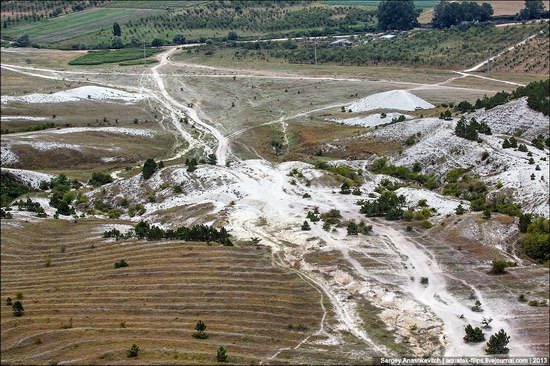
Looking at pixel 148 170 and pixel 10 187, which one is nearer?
pixel 148 170

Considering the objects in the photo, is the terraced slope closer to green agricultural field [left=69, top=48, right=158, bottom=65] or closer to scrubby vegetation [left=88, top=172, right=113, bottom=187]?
scrubby vegetation [left=88, top=172, right=113, bottom=187]

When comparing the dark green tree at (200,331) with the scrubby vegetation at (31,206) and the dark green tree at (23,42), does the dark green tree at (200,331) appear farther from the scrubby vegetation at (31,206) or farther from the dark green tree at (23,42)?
the dark green tree at (23,42)

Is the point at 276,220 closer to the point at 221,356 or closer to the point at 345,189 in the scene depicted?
the point at 345,189

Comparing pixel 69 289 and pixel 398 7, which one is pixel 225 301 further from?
pixel 398 7

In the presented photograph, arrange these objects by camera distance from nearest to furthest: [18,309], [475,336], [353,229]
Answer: [475,336], [18,309], [353,229]

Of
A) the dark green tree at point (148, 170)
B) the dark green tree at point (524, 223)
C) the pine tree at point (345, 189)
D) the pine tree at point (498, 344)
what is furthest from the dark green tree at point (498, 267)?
the dark green tree at point (148, 170)

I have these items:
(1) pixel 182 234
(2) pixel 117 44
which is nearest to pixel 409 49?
(2) pixel 117 44

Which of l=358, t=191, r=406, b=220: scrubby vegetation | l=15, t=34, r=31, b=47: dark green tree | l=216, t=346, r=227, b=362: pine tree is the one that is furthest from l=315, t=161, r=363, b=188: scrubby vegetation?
l=15, t=34, r=31, b=47: dark green tree
